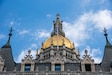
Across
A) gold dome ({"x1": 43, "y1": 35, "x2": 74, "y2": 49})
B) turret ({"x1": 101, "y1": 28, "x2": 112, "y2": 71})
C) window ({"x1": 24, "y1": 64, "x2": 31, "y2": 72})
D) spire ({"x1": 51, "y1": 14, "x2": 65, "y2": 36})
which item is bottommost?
window ({"x1": 24, "y1": 64, "x2": 31, "y2": 72})

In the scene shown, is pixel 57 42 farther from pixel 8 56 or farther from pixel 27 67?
pixel 27 67

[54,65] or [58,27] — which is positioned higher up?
[58,27]

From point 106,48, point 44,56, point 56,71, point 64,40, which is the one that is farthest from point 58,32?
point 56,71

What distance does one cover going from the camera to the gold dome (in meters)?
55.4

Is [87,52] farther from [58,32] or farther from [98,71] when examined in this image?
[58,32]

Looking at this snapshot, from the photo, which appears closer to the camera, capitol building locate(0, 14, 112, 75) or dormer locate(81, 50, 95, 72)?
capitol building locate(0, 14, 112, 75)

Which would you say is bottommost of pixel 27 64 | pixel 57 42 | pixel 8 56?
pixel 27 64

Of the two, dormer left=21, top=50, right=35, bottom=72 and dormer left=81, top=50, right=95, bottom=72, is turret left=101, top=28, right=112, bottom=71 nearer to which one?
dormer left=81, top=50, right=95, bottom=72

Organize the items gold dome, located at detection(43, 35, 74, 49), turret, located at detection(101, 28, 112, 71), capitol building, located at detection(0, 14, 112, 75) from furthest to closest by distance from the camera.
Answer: gold dome, located at detection(43, 35, 74, 49) < turret, located at detection(101, 28, 112, 71) < capitol building, located at detection(0, 14, 112, 75)

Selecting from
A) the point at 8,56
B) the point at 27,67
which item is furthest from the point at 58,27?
the point at 27,67

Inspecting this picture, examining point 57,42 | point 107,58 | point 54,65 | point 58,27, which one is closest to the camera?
point 54,65

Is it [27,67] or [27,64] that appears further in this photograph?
[27,64]

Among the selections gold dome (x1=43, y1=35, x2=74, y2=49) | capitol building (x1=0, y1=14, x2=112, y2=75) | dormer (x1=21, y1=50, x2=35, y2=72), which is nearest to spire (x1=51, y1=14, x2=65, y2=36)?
gold dome (x1=43, y1=35, x2=74, y2=49)

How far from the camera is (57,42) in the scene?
55500 millimetres
